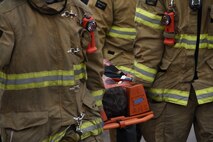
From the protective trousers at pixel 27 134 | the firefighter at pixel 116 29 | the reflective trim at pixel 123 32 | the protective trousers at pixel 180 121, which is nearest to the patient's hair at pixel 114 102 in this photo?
the protective trousers at pixel 180 121

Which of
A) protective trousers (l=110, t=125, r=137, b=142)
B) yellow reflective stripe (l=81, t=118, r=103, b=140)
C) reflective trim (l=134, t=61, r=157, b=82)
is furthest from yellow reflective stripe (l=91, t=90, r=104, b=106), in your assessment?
protective trousers (l=110, t=125, r=137, b=142)

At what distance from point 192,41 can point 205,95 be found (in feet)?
1.40

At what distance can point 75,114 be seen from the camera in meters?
3.29

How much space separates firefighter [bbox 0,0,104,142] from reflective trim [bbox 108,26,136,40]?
194cm

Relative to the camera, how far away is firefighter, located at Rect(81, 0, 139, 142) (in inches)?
204

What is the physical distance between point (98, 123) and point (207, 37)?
3.76ft

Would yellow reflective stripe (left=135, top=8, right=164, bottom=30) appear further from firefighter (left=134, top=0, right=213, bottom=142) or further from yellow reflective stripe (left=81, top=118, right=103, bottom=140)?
yellow reflective stripe (left=81, top=118, right=103, bottom=140)

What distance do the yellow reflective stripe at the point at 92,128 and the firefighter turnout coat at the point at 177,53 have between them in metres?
0.87

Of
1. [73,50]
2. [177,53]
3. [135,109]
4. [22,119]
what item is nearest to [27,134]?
[22,119]

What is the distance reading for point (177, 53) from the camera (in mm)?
4055

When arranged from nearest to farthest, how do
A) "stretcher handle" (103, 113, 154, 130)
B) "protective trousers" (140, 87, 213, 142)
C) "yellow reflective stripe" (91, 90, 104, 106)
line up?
1. "yellow reflective stripe" (91, 90, 104, 106)
2. "stretcher handle" (103, 113, 154, 130)
3. "protective trousers" (140, 87, 213, 142)

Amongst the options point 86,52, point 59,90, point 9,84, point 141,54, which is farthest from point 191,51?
point 9,84

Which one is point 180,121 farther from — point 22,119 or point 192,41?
point 22,119

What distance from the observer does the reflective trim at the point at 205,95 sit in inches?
158
